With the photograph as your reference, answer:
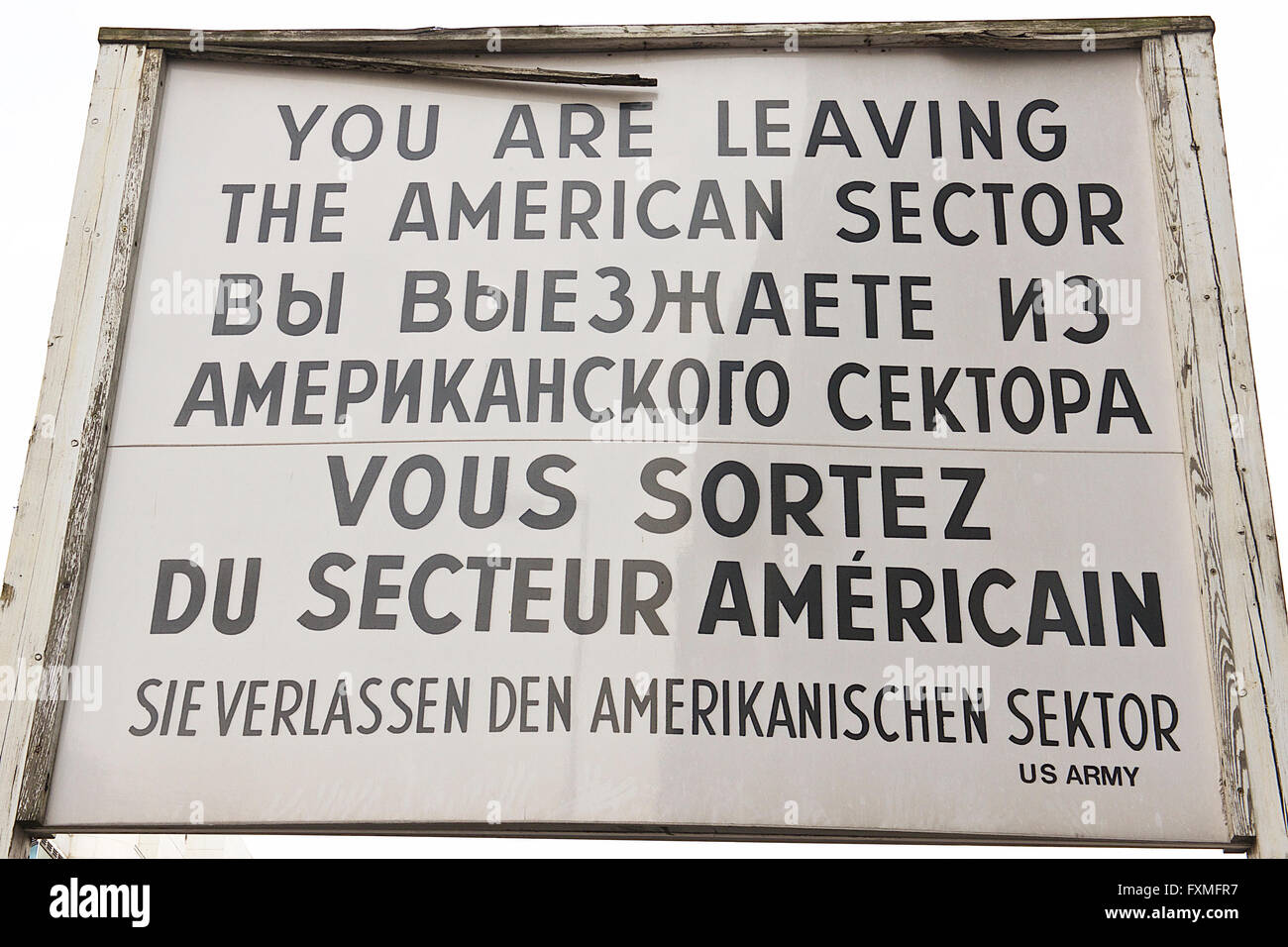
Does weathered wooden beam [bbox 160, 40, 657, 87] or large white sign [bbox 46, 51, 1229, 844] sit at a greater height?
weathered wooden beam [bbox 160, 40, 657, 87]

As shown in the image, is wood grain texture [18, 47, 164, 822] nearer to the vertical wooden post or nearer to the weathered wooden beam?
the vertical wooden post

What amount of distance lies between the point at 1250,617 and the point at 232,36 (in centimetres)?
351

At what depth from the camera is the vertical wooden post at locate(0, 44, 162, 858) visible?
3.32 metres

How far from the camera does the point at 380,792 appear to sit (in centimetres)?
322

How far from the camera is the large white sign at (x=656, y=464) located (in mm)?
3244

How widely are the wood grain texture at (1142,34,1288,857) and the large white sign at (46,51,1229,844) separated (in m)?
0.07

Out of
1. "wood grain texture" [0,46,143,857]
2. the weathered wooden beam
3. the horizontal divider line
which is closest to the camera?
"wood grain texture" [0,46,143,857]

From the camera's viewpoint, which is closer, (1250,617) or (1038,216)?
(1250,617)

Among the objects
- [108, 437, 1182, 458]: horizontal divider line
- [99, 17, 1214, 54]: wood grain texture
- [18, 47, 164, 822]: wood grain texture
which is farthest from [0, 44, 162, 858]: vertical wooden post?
[99, 17, 1214, 54]: wood grain texture

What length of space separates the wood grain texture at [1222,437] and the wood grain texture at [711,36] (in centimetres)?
13

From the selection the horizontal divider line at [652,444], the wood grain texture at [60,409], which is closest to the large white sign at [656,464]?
the horizontal divider line at [652,444]
